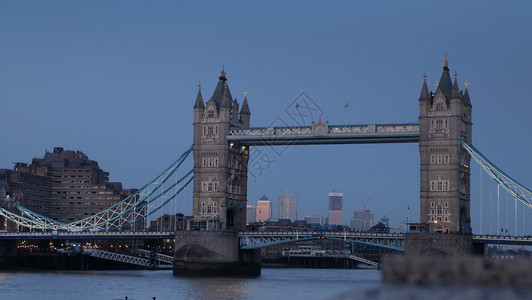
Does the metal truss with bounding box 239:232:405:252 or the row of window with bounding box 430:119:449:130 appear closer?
the row of window with bounding box 430:119:449:130

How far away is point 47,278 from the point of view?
93000mm

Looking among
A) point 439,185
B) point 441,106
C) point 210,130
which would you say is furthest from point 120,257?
point 441,106

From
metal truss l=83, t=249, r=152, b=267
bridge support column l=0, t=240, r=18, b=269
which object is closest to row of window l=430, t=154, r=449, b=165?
metal truss l=83, t=249, r=152, b=267

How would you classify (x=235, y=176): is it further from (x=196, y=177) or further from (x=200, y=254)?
(x=200, y=254)

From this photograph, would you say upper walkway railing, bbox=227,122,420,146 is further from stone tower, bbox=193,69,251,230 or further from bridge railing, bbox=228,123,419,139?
stone tower, bbox=193,69,251,230

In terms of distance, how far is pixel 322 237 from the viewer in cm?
9906

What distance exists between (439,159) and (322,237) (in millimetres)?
15988

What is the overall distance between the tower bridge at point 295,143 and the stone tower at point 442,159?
106 millimetres

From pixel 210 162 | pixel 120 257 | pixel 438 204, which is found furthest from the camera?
Answer: pixel 120 257

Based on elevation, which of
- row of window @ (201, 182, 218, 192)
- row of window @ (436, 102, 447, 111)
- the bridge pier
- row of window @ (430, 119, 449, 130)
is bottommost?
the bridge pier

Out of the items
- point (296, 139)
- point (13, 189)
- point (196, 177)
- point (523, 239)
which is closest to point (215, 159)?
point (196, 177)

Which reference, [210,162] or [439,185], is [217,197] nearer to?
[210,162]

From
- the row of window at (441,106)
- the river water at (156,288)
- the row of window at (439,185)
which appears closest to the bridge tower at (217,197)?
the river water at (156,288)

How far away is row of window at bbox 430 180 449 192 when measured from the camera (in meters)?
93.5
